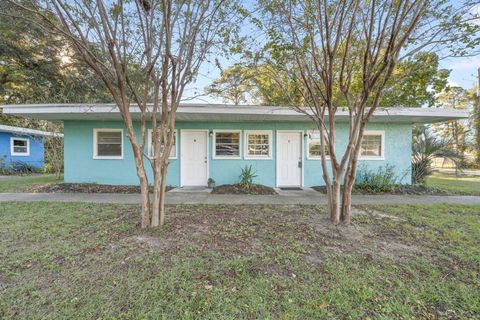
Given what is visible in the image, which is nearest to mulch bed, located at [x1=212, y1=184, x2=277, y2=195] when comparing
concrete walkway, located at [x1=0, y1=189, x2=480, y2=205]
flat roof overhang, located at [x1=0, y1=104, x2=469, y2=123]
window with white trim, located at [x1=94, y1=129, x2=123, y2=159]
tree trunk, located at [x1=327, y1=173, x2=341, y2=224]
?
concrete walkway, located at [x1=0, y1=189, x2=480, y2=205]

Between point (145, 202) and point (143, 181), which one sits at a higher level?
point (143, 181)

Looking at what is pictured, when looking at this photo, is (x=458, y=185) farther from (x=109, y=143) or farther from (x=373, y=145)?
(x=109, y=143)

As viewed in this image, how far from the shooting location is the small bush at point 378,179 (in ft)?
23.4

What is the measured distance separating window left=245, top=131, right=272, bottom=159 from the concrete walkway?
6.04ft

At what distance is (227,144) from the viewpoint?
25.9ft

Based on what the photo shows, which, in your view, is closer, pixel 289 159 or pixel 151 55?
pixel 151 55

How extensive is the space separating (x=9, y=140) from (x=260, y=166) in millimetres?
14899

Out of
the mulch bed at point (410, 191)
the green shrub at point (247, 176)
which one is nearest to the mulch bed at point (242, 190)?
the green shrub at point (247, 176)

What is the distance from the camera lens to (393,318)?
5.87ft

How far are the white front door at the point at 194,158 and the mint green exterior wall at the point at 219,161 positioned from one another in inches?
7.3

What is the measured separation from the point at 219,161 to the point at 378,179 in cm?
556

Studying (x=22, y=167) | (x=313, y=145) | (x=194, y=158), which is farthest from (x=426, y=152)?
(x=22, y=167)

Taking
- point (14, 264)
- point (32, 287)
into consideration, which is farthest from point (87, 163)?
point (32, 287)

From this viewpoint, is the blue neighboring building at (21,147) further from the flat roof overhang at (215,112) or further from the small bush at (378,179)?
the small bush at (378,179)
